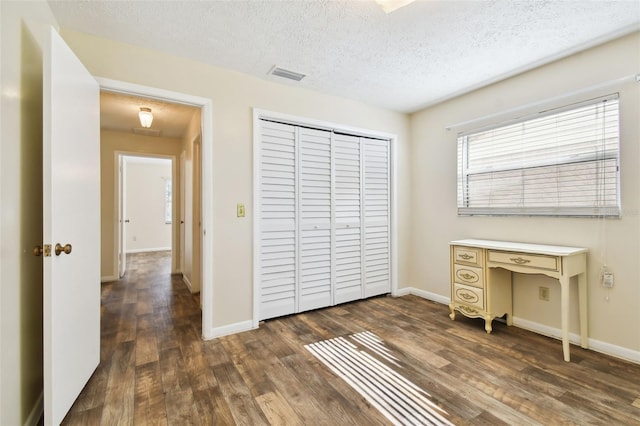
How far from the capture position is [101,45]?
7.18 ft

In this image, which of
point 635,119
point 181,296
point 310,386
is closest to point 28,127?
point 310,386

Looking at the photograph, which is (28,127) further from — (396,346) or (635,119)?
(635,119)

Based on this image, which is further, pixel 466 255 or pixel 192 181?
pixel 192 181

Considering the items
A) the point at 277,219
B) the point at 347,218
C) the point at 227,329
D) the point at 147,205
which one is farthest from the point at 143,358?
the point at 147,205

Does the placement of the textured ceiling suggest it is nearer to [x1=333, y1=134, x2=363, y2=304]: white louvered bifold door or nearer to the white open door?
the white open door

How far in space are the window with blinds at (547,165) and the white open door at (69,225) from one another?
3.44 m

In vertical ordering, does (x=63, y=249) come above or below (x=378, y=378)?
above

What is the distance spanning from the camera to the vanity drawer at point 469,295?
2713 millimetres

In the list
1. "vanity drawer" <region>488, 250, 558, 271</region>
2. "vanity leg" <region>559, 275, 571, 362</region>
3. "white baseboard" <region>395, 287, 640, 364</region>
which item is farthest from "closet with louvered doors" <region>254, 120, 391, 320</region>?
"vanity leg" <region>559, 275, 571, 362</region>

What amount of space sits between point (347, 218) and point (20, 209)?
2720 mm

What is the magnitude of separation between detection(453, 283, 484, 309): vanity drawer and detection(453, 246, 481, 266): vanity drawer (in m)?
0.25

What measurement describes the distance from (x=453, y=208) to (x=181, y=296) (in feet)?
12.0

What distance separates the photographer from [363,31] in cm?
212

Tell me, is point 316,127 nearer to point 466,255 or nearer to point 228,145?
point 228,145
